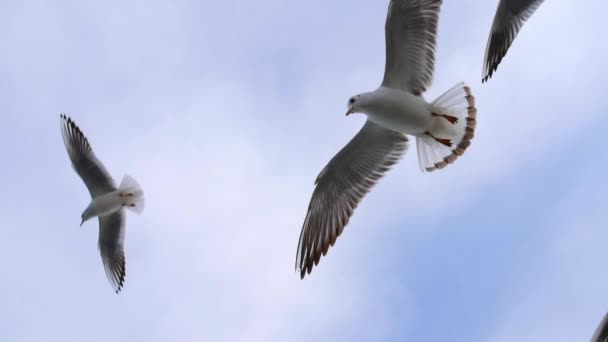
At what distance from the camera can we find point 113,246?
37.9 ft

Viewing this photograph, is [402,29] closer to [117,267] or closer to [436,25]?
[436,25]

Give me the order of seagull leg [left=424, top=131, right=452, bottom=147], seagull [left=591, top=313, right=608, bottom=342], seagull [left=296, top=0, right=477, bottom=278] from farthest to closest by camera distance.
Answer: seagull leg [left=424, top=131, right=452, bottom=147] < seagull [left=296, top=0, right=477, bottom=278] < seagull [left=591, top=313, right=608, bottom=342]

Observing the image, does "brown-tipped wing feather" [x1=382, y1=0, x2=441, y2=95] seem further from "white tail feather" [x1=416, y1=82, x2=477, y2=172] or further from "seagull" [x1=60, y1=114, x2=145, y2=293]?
"seagull" [x1=60, y1=114, x2=145, y2=293]

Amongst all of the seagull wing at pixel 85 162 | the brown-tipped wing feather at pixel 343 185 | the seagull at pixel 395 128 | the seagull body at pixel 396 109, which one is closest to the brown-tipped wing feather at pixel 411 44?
the seagull at pixel 395 128

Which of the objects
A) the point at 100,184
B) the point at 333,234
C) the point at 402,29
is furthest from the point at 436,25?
the point at 100,184

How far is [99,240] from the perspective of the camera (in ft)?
38.3

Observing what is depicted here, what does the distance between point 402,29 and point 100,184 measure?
4.89m

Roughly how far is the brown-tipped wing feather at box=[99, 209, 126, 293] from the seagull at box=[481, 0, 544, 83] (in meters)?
4.80

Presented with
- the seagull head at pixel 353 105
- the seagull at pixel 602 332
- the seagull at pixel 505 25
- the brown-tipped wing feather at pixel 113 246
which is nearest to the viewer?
the seagull at pixel 602 332

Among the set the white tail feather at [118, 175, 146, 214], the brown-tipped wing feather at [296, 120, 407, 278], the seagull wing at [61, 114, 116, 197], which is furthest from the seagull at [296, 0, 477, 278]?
the seagull wing at [61, 114, 116, 197]

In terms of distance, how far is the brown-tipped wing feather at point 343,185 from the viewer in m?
7.96

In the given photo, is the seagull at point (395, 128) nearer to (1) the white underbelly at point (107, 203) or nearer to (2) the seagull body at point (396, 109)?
(2) the seagull body at point (396, 109)

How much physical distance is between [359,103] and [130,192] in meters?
4.11

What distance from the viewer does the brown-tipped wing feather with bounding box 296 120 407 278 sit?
796 cm
